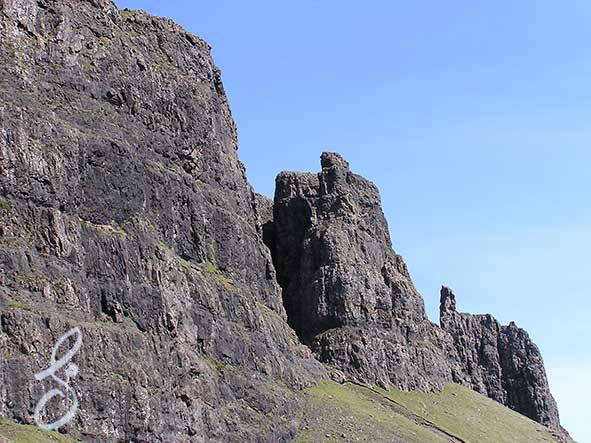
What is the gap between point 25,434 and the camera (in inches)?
3765

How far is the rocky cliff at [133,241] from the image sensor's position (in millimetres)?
111188

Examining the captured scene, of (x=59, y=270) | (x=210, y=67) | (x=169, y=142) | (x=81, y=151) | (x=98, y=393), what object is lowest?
(x=98, y=393)

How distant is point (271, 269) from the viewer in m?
177

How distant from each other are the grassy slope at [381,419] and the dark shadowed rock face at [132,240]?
4661 millimetres

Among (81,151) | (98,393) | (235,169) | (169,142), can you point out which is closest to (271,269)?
(235,169)

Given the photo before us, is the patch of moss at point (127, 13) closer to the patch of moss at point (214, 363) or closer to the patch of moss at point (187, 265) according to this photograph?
the patch of moss at point (187, 265)

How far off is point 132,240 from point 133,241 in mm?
178

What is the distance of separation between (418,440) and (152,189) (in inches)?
2291

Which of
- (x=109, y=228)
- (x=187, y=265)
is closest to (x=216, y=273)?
(x=187, y=265)

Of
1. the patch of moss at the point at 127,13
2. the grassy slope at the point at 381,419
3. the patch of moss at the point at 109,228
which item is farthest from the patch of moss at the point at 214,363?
the patch of moss at the point at 127,13

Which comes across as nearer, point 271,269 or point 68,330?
point 68,330

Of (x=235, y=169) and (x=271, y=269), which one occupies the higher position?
(x=235, y=169)

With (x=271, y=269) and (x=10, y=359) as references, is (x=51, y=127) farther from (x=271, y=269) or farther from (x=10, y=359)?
(x=271, y=269)

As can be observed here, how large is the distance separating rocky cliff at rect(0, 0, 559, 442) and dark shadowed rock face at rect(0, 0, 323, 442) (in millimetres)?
245
